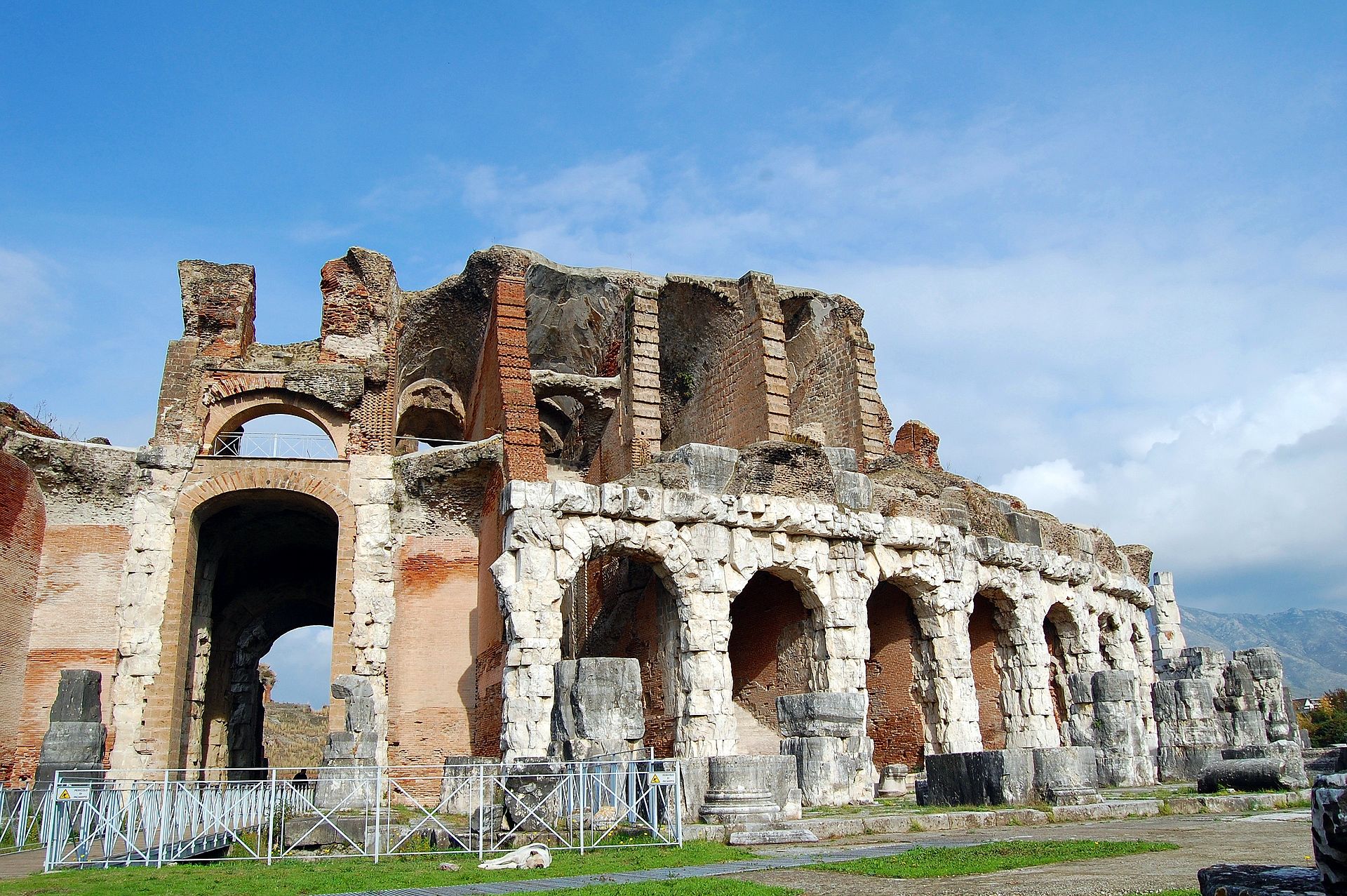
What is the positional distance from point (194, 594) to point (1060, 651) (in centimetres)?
1842

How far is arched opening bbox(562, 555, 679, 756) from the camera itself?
17.2 metres

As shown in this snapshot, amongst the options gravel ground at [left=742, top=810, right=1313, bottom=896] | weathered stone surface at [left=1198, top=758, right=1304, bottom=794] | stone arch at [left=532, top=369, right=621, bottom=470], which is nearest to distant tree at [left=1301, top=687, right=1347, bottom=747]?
weathered stone surface at [left=1198, top=758, right=1304, bottom=794]

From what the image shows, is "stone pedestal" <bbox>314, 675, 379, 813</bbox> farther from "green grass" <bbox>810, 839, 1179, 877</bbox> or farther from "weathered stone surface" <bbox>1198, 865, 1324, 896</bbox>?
"weathered stone surface" <bbox>1198, 865, 1324, 896</bbox>

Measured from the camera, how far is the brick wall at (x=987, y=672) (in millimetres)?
20578

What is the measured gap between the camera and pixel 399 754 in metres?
17.9

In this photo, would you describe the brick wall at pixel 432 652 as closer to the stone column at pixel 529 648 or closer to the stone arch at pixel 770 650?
the stone column at pixel 529 648

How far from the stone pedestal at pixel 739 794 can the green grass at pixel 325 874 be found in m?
1.02

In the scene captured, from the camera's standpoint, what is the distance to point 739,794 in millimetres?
11125

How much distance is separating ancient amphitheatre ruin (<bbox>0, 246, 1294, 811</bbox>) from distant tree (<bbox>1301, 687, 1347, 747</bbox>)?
14.2 metres

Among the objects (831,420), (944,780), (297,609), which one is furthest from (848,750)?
(297,609)

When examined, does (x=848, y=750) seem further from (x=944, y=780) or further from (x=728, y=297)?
(x=728, y=297)

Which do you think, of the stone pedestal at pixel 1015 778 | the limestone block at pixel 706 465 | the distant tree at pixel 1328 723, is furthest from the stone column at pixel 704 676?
the distant tree at pixel 1328 723

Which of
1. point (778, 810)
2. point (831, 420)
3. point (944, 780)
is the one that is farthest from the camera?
point (831, 420)

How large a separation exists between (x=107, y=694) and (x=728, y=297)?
14.2m
